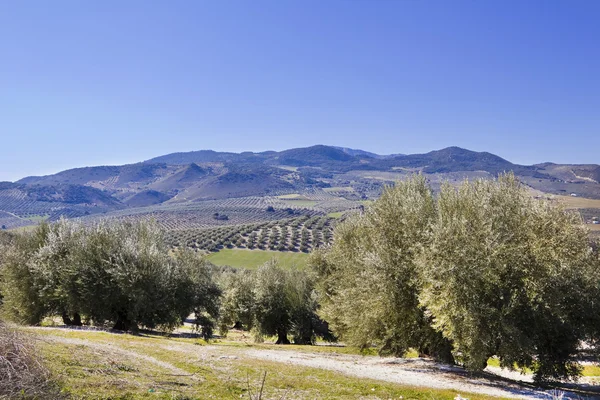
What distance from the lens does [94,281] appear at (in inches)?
1624

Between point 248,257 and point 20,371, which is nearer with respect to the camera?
point 20,371

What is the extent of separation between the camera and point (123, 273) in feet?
131

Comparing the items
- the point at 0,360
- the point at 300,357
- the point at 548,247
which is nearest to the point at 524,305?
the point at 548,247

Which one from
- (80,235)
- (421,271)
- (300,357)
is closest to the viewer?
(421,271)

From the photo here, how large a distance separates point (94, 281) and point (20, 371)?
29717mm

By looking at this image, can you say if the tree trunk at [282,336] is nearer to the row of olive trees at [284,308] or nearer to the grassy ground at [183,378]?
the row of olive trees at [284,308]

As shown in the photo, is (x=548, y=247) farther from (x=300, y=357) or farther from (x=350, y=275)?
(x=300, y=357)

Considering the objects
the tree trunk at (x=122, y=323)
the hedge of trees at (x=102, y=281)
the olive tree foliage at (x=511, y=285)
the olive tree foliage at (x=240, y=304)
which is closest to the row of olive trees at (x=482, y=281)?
the olive tree foliage at (x=511, y=285)

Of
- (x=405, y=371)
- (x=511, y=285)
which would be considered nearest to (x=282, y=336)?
(x=405, y=371)

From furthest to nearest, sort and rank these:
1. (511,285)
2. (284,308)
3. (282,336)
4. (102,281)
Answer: (282,336) < (284,308) < (102,281) < (511,285)

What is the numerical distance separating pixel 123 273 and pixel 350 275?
74.6 feet

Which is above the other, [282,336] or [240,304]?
[240,304]

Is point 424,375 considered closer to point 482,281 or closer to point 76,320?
point 482,281

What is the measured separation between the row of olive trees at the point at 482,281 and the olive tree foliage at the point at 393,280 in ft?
0.29
